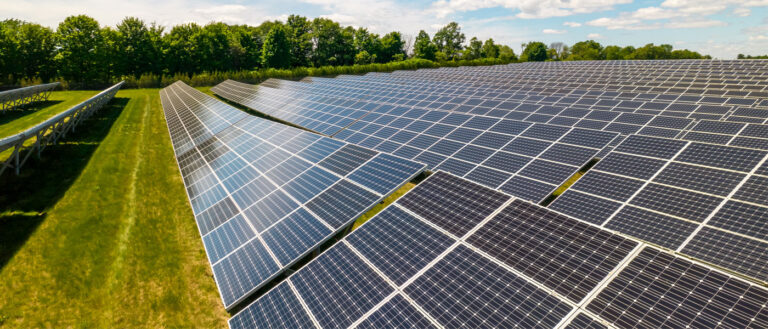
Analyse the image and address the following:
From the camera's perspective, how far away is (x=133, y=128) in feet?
129

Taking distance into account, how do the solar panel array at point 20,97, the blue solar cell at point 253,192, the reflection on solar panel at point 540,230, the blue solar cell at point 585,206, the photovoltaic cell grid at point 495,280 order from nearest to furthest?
1. the photovoltaic cell grid at point 495,280
2. the reflection on solar panel at point 540,230
3. the blue solar cell at point 585,206
4. the blue solar cell at point 253,192
5. the solar panel array at point 20,97

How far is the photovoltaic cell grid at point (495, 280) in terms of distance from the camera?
19.7 ft

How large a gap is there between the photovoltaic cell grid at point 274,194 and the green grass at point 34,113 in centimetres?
3705

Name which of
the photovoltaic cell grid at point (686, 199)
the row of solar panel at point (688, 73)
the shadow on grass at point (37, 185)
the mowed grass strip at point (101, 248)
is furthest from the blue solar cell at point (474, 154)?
the row of solar panel at point (688, 73)

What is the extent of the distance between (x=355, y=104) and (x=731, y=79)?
5607 cm

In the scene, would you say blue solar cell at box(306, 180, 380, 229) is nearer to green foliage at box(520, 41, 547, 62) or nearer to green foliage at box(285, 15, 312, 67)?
green foliage at box(285, 15, 312, 67)

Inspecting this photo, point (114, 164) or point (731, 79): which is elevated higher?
point (731, 79)

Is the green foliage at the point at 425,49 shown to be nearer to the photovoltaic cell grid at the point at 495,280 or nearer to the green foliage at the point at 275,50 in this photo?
the green foliage at the point at 275,50

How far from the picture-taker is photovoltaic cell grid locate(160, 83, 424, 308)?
10.5 m

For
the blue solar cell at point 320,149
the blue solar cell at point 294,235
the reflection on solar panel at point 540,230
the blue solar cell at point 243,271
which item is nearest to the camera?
the reflection on solar panel at point 540,230

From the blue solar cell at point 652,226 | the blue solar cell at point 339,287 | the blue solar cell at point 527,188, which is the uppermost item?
the blue solar cell at point 527,188

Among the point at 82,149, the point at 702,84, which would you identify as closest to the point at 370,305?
the point at 82,149

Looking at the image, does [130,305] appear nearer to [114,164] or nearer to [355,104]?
[114,164]

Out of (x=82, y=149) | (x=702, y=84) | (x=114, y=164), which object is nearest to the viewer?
(x=114, y=164)
